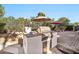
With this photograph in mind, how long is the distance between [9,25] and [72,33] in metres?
0.81

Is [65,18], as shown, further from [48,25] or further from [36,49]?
[36,49]

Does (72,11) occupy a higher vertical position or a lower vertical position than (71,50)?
higher

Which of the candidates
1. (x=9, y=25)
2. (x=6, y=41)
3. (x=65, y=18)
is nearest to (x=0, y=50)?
(x=6, y=41)

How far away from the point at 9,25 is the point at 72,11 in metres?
0.83

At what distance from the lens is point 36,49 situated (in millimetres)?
2574

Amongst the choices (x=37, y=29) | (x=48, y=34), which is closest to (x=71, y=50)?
(x=48, y=34)
